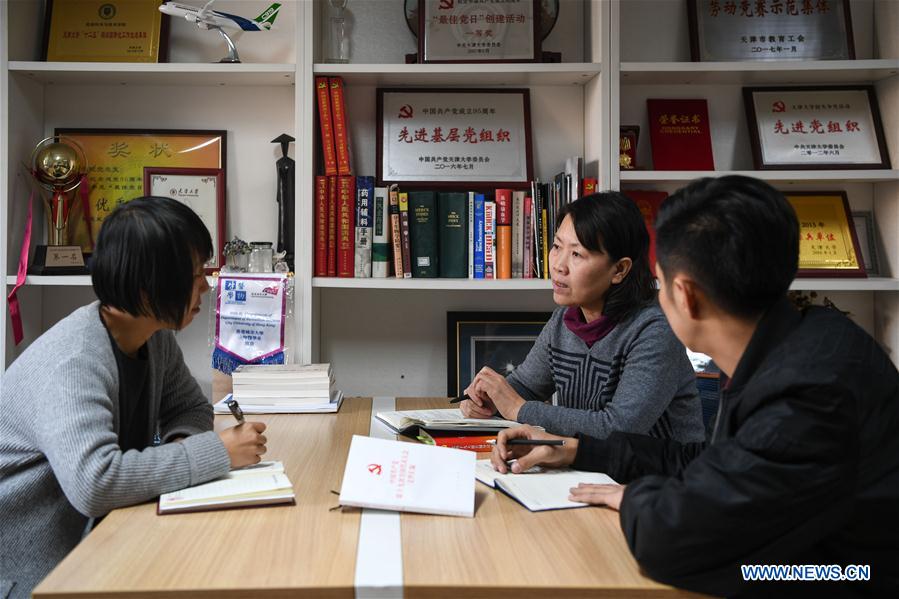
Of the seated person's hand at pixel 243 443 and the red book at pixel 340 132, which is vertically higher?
the red book at pixel 340 132

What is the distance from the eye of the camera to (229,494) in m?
1.17

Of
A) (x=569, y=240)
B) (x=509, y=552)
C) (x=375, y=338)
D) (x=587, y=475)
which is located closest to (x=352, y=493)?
(x=509, y=552)

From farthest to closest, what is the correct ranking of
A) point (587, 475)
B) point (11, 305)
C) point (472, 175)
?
1. point (472, 175)
2. point (11, 305)
3. point (587, 475)

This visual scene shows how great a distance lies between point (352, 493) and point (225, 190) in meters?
1.60

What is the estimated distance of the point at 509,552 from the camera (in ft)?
3.29

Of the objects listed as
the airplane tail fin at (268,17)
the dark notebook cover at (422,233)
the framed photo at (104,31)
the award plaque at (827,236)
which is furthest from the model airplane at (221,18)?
the award plaque at (827,236)

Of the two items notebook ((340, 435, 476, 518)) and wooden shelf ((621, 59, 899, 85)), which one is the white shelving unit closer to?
wooden shelf ((621, 59, 899, 85))

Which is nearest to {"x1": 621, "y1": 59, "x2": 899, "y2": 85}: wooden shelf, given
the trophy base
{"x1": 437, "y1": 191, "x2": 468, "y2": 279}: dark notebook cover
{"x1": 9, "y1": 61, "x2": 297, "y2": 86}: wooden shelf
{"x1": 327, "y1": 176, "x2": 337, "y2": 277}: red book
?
{"x1": 437, "y1": 191, "x2": 468, "y2": 279}: dark notebook cover

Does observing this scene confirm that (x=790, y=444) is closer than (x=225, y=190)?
Yes

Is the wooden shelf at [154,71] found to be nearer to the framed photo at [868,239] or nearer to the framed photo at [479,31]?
the framed photo at [479,31]

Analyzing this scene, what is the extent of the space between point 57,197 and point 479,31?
55.5 inches

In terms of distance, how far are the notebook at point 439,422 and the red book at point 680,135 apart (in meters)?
1.15

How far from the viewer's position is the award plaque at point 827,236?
2367 mm

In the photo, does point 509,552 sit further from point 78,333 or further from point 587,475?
point 78,333
